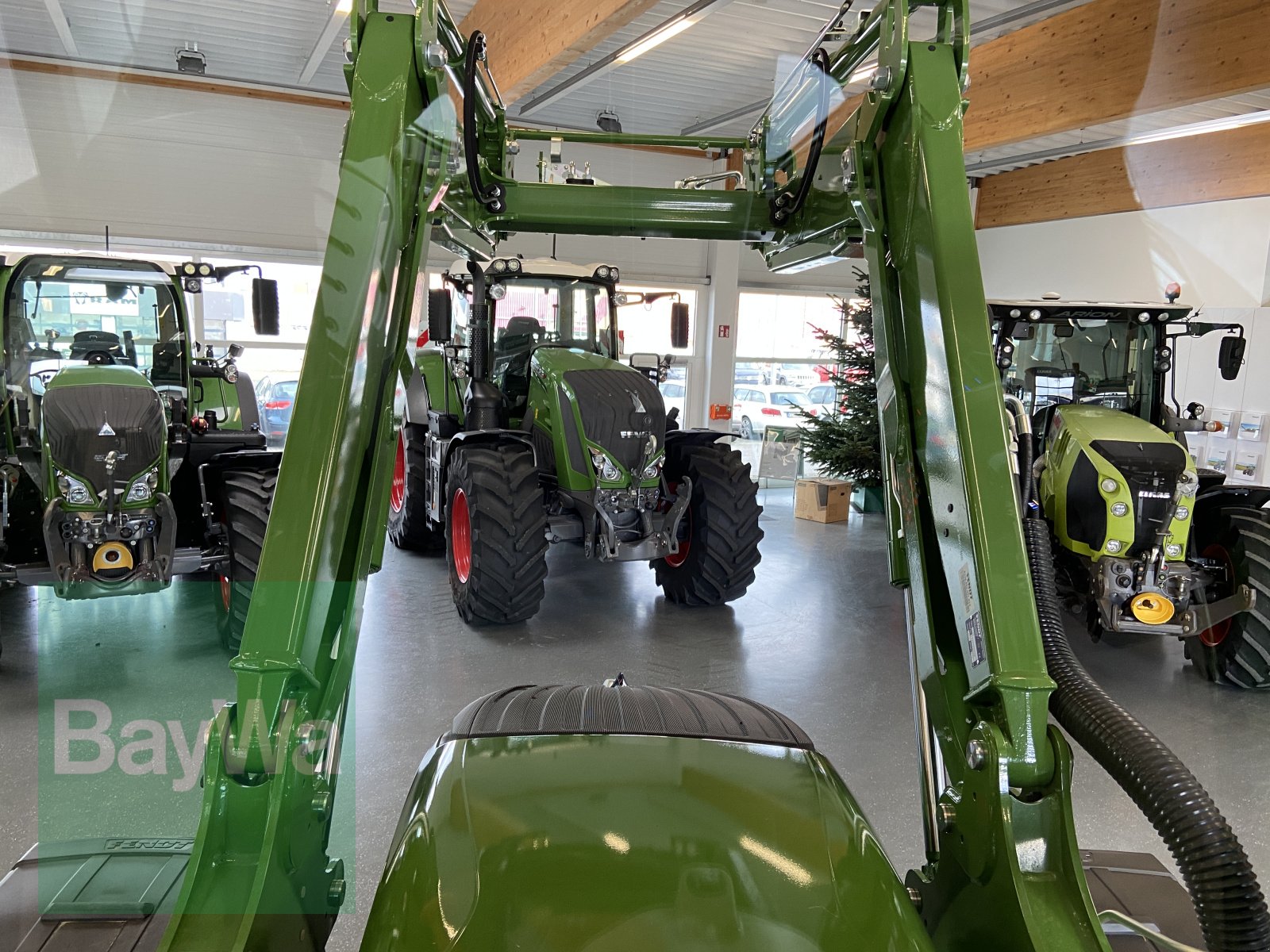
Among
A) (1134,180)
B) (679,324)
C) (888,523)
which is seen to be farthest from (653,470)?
(1134,180)

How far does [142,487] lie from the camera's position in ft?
12.9

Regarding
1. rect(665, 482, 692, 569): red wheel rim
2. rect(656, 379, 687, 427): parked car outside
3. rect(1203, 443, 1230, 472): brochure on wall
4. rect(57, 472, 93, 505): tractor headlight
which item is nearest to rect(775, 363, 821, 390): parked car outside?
rect(656, 379, 687, 427): parked car outside

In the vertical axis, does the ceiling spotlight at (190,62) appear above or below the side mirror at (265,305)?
above

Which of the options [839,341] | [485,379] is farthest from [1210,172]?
[485,379]

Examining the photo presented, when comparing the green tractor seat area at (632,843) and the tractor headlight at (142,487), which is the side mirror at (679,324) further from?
the green tractor seat area at (632,843)

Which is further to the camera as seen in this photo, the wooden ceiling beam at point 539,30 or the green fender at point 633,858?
the wooden ceiling beam at point 539,30

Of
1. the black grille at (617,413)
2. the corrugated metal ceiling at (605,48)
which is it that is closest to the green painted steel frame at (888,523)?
the black grille at (617,413)

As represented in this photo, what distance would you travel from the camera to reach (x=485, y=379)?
545 centimetres

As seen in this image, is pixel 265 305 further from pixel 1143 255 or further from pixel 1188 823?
pixel 1143 255

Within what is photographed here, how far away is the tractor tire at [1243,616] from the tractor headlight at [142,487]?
4967 mm

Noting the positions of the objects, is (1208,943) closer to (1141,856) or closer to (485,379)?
(1141,856)

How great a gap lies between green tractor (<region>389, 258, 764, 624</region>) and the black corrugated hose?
3.05 m

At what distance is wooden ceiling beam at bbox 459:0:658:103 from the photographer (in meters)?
5.00

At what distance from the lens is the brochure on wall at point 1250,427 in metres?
7.50
